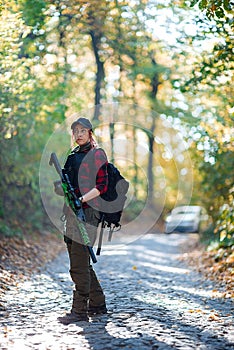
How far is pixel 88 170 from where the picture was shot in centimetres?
607

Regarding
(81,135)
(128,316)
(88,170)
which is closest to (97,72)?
(81,135)

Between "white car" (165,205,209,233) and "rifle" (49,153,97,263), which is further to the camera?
"white car" (165,205,209,233)

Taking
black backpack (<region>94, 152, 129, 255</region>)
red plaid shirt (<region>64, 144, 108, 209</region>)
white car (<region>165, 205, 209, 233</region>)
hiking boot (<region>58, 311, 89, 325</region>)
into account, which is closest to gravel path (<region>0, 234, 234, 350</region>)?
hiking boot (<region>58, 311, 89, 325</region>)

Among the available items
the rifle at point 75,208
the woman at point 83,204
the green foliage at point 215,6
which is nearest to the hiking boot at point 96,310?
the woman at point 83,204

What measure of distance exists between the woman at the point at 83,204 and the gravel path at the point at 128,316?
0.77 feet

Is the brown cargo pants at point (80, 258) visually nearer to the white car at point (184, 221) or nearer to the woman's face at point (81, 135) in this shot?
the woman's face at point (81, 135)

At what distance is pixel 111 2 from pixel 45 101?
8.49 ft

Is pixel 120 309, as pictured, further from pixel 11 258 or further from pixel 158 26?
pixel 158 26

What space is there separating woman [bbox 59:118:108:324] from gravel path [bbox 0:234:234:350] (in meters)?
0.23

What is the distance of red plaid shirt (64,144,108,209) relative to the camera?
236 inches

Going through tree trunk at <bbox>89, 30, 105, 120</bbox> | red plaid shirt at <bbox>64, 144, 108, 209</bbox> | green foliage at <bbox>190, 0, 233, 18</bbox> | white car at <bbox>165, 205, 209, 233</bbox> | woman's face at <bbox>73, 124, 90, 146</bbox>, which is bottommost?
white car at <bbox>165, 205, 209, 233</bbox>

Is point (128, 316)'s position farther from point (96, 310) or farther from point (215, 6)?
point (215, 6)

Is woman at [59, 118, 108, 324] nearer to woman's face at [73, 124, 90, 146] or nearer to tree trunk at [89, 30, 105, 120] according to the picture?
woman's face at [73, 124, 90, 146]

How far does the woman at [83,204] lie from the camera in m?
6.00
